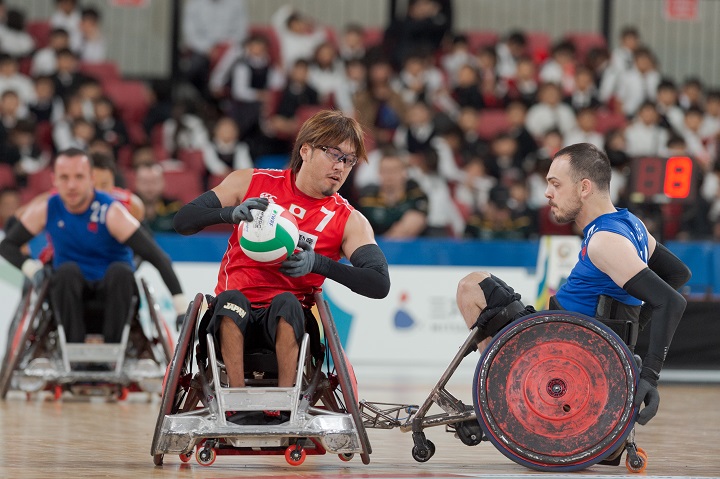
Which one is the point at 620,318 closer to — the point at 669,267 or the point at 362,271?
the point at 669,267

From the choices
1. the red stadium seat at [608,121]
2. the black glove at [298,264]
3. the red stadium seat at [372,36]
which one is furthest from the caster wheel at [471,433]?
the red stadium seat at [372,36]

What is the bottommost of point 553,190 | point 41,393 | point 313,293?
point 41,393

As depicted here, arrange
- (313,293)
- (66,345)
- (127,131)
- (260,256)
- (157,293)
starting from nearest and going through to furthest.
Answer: (260,256)
(313,293)
(66,345)
(157,293)
(127,131)

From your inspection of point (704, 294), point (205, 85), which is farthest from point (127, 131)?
point (704, 294)

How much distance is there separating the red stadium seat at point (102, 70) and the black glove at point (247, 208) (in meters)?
12.1

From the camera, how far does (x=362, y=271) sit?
20.1ft

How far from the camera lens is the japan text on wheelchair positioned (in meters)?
5.88

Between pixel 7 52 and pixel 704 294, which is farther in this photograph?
pixel 7 52

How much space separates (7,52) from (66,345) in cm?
853

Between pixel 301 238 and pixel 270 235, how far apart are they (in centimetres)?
48

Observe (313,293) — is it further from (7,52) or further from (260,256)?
(7,52)

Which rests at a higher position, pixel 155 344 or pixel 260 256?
pixel 260 256

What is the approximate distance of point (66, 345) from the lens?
9.70 meters

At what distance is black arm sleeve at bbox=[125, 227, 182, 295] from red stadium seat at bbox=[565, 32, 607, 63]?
36.3ft
